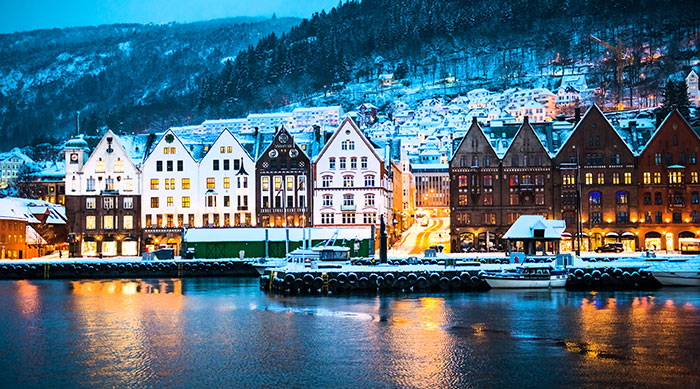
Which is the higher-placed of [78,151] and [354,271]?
[78,151]

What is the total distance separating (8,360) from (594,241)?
3455 inches

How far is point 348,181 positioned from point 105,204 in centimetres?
3857

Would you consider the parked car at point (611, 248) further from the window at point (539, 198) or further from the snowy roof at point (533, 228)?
the snowy roof at point (533, 228)

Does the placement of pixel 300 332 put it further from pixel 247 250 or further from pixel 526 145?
pixel 526 145

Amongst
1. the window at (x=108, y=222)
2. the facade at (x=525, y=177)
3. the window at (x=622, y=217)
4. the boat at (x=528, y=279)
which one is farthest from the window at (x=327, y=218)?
the boat at (x=528, y=279)

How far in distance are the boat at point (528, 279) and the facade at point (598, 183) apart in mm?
35667

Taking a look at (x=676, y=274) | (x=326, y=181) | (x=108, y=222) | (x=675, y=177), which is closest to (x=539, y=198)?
(x=675, y=177)

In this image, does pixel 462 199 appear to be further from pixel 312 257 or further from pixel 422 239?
pixel 312 257

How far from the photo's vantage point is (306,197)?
117500 mm

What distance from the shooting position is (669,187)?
110188 mm

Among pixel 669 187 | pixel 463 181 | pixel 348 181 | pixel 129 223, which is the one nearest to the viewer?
pixel 669 187

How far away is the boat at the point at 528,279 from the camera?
245ft

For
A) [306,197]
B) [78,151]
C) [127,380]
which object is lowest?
[127,380]

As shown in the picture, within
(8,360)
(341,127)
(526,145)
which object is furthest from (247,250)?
(8,360)
